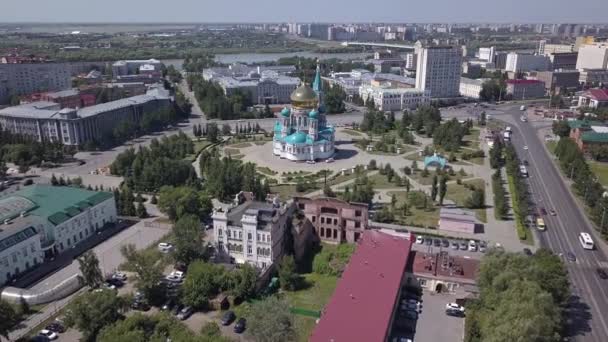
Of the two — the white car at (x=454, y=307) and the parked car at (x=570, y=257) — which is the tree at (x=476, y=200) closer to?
the parked car at (x=570, y=257)

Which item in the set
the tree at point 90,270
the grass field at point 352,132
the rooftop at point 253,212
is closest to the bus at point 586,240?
the rooftop at point 253,212

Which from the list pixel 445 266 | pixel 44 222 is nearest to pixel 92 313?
pixel 44 222

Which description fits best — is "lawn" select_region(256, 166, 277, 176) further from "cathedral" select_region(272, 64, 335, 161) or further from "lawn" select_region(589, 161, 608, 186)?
"lawn" select_region(589, 161, 608, 186)

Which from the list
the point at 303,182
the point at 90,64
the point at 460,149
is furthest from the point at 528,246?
the point at 90,64

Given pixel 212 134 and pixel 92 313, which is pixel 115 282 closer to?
pixel 92 313

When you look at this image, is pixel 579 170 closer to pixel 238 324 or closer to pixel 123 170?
pixel 238 324

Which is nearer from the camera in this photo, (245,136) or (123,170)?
(123,170)
